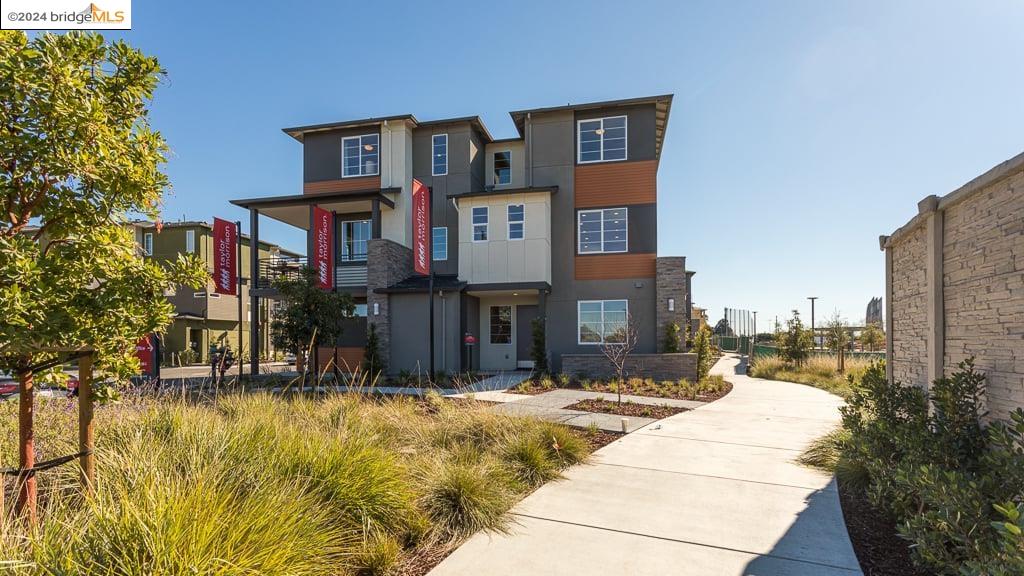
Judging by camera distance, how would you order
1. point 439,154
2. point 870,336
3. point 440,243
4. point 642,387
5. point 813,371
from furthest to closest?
point 870,336
point 439,154
point 440,243
point 813,371
point 642,387

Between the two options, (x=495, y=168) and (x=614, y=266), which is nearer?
(x=614, y=266)

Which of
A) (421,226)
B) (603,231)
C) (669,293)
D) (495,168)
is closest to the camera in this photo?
(421,226)

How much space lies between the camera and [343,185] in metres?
19.5

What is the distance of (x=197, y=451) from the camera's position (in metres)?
4.17

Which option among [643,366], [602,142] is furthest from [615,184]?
[643,366]

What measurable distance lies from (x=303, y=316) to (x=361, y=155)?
8716 millimetres

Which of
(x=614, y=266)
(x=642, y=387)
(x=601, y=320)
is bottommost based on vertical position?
(x=642, y=387)

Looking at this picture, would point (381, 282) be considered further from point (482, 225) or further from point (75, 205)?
point (75, 205)

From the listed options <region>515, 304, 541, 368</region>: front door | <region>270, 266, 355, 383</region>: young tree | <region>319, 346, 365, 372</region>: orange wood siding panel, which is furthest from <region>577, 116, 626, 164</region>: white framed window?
<region>319, 346, 365, 372</region>: orange wood siding panel

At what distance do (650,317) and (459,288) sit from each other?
21.6 ft

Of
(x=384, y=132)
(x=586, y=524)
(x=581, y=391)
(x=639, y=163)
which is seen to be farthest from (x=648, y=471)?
(x=384, y=132)

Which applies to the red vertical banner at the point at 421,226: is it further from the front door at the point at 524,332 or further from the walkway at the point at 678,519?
the walkway at the point at 678,519

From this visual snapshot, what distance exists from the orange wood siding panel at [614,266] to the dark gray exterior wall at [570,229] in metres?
0.19

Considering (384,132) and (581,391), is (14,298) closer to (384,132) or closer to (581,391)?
(581,391)
